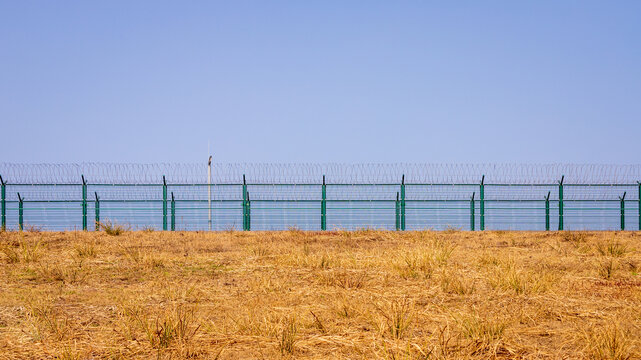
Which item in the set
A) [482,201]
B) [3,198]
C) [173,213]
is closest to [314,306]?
[173,213]

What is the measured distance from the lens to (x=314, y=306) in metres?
5.14

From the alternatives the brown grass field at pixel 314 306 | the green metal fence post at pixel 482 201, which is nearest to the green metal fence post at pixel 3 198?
the brown grass field at pixel 314 306

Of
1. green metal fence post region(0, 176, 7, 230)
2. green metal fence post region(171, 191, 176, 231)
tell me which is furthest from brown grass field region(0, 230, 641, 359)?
green metal fence post region(0, 176, 7, 230)

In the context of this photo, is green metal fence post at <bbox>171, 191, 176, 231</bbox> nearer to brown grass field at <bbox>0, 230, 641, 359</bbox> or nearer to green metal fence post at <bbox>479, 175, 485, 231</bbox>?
brown grass field at <bbox>0, 230, 641, 359</bbox>

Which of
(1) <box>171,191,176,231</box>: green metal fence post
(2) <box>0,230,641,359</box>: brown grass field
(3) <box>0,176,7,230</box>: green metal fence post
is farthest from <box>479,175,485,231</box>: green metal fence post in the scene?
(3) <box>0,176,7,230</box>: green metal fence post

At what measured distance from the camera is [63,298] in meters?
5.77

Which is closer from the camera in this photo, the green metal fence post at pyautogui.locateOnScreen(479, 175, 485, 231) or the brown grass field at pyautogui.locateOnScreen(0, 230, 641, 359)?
the brown grass field at pyautogui.locateOnScreen(0, 230, 641, 359)

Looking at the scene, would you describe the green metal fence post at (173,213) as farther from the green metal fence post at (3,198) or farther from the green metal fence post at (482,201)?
the green metal fence post at (482,201)

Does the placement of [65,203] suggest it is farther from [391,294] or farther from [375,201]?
[391,294]

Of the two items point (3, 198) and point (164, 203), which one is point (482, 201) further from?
point (3, 198)

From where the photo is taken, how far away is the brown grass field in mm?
3787

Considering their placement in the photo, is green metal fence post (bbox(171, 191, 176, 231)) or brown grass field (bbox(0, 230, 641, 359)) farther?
green metal fence post (bbox(171, 191, 176, 231))

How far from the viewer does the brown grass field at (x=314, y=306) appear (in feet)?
12.4

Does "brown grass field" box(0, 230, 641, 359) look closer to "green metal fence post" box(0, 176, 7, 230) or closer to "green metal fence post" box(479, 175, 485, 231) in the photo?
"green metal fence post" box(479, 175, 485, 231)
